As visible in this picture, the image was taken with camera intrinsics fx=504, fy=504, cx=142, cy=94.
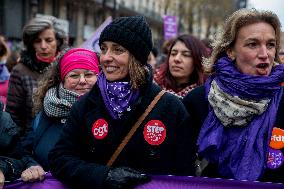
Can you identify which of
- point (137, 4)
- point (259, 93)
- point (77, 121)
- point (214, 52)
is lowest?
point (77, 121)

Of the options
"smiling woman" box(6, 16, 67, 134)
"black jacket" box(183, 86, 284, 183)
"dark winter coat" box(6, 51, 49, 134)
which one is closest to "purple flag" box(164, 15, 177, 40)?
"smiling woman" box(6, 16, 67, 134)

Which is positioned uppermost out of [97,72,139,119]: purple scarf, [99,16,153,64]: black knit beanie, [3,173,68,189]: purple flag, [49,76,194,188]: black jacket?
[99,16,153,64]: black knit beanie

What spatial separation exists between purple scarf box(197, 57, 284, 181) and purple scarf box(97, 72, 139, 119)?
0.51 meters

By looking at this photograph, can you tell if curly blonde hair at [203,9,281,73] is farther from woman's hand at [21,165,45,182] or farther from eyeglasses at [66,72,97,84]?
woman's hand at [21,165,45,182]

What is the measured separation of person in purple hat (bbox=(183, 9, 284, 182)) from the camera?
294 cm

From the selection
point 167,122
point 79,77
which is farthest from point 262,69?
point 79,77

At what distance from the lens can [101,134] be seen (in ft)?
9.85

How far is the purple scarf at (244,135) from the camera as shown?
9.61ft

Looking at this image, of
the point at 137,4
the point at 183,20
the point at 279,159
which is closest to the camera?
the point at 279,159

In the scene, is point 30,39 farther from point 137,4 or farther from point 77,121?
point 137,4

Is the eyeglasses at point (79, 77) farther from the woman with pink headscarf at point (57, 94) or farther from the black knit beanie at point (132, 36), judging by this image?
the black knit beanie at point (132, 36)

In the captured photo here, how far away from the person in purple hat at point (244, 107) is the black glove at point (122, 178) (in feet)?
1.54

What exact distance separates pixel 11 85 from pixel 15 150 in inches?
68.3

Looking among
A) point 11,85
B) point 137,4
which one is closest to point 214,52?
point 11,85
